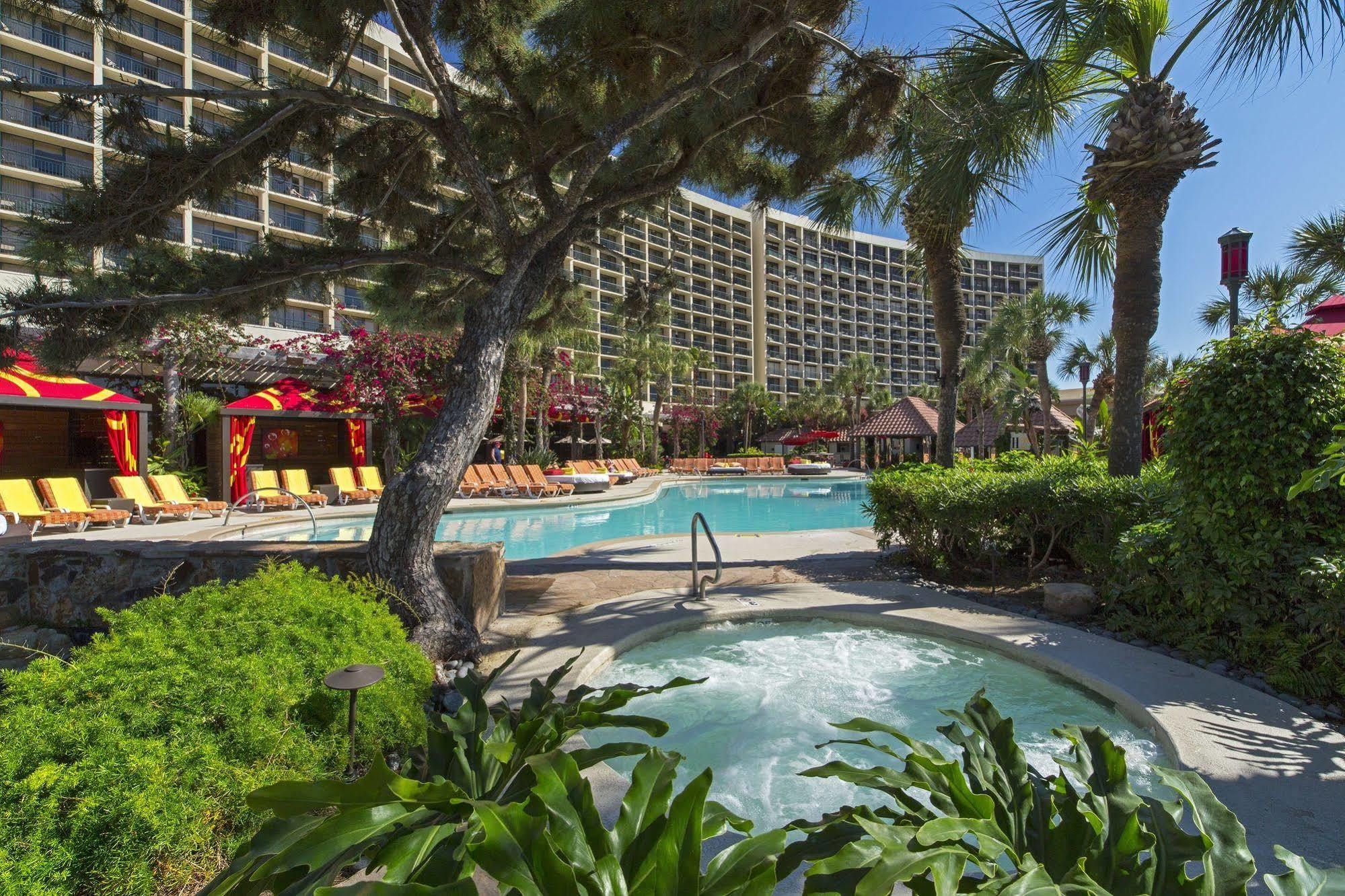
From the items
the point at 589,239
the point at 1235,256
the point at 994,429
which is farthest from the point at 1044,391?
the point at 589,239

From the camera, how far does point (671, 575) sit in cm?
747

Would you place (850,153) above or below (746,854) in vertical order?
above

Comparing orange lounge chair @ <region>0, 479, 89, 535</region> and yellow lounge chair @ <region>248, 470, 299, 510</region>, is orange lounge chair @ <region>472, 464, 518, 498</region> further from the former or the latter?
orange lounge chair @ <region>0, 479, 89, 535</region>

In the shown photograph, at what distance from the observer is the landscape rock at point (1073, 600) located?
17.5 feet

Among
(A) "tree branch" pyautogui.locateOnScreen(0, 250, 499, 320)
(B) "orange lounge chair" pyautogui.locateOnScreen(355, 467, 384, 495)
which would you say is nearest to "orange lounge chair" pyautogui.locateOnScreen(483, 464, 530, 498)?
(B) "orange lounge chair" pyautogui.locateOnScreen(355, 467, 384, 495)

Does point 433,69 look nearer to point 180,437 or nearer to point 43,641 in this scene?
point 43,641

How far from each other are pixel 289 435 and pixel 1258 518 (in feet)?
66.1

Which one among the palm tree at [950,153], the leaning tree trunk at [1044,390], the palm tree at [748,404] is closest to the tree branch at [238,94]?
the palm tree at [950,153]

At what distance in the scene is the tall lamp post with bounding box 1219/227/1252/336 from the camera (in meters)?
7.09

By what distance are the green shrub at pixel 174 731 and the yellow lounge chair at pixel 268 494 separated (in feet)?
39.4

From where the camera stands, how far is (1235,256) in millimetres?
7113

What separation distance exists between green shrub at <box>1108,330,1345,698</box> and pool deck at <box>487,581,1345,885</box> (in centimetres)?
37

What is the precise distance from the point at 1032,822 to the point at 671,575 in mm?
6042

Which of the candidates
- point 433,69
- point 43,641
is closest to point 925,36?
point 433,69
